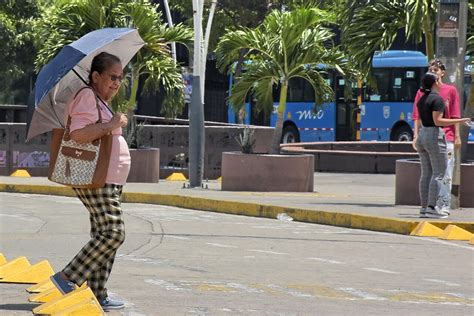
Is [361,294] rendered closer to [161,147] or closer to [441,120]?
[441,120]

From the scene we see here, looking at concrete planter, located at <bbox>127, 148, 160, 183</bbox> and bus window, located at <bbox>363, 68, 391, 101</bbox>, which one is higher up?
bus window, located at <bbox>363, 68, 391, 101</bbox>

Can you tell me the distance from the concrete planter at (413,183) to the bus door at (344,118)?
2770 centimetres

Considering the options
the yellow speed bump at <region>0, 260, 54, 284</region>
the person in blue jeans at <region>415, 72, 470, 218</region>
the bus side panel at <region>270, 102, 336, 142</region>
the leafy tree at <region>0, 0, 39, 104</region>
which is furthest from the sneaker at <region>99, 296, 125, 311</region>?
the bus side panel at <region>270, 102, 336, 142</region>

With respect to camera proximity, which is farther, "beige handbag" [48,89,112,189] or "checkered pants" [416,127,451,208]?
"checkered pants" [416,127,451,208]

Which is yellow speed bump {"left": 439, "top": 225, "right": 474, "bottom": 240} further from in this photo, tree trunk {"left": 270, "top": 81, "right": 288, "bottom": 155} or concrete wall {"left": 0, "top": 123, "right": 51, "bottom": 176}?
concrete wall {"left": 0, "top": 123, "right": 51, "bottom": 176}

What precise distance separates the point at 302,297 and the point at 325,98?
1369 cm

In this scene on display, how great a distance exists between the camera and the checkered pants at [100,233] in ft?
25.8

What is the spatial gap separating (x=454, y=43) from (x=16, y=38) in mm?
27083

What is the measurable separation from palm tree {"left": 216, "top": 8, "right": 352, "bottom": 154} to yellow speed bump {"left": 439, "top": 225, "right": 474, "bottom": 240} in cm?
792

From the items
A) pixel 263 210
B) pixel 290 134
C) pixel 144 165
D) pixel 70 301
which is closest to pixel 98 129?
pixel 70 301

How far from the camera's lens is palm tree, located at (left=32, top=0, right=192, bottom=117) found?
24.5 metres

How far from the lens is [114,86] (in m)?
8.00

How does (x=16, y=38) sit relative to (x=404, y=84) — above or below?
above

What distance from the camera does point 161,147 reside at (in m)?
26.6
